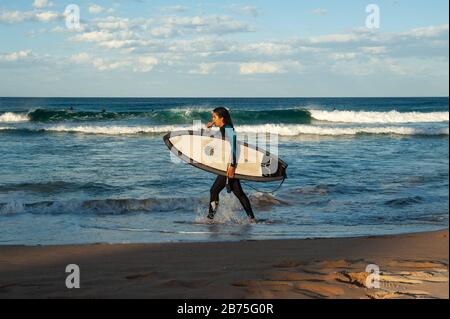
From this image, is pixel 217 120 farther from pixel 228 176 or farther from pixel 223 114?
pixel 228 176

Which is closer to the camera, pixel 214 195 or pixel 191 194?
pixel 214 195

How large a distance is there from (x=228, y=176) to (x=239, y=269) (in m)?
3.29

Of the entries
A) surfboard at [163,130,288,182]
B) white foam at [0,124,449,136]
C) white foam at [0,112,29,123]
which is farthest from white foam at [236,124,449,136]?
surfboard at [163,130,288,182]

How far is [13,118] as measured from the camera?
33.1 meters

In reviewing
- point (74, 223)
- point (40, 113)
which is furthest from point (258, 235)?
point (40, 113)

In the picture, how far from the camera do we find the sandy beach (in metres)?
4.34

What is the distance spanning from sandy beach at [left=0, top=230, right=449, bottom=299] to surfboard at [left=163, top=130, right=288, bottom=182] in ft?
9.24

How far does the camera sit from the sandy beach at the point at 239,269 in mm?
4340

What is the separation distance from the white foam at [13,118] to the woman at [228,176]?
85.1ft

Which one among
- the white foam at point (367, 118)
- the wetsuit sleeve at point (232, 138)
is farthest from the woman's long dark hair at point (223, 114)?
the white foam at point (367, 118)

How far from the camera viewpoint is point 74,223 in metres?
8.25

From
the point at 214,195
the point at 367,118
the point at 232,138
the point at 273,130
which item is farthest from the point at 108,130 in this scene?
the point at 232,138

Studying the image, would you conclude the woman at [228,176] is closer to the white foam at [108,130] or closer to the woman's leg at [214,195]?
the woman's leg at [214,195]
